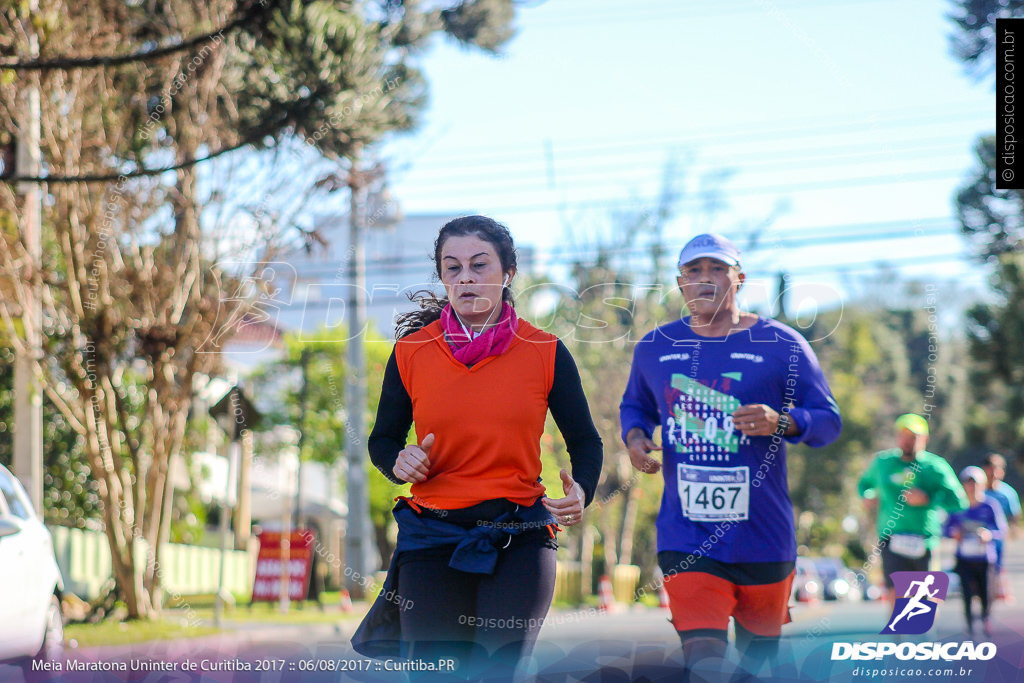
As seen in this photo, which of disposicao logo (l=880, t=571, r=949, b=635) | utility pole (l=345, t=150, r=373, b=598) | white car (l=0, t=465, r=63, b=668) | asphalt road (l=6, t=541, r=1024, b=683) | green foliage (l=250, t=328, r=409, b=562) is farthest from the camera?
green foliage (l=250, t=328, r=409, b=562)

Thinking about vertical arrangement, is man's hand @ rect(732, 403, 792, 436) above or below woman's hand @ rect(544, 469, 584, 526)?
above

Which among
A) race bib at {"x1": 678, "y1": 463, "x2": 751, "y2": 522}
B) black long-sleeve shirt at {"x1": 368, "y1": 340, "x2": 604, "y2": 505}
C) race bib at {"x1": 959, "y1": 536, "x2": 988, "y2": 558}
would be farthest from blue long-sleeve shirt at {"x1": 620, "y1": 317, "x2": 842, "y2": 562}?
race bib at {"x1": 959, "y1": 536, "x2": 988, "y2": 558}

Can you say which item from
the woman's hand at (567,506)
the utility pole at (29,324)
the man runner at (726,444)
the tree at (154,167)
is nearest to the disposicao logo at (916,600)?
the man runner at (726,444)

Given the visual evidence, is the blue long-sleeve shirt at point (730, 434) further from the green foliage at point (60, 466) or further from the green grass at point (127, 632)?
the green foliage at point (60, 466)

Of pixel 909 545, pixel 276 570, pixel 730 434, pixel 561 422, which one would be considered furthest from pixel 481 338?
pixel 276 570

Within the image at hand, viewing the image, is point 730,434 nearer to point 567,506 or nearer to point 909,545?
point 567,506

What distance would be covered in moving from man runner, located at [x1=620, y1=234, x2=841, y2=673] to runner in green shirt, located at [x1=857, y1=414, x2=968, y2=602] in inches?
151

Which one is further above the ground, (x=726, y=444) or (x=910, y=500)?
(x=726, y=444)

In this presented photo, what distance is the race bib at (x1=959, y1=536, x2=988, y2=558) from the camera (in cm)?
1011

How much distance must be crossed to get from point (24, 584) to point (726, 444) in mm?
3564

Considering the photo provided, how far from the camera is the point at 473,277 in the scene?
3.92m

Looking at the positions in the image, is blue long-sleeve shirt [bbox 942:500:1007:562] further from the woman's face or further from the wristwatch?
the woman's face

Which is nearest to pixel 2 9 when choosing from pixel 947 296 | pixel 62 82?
pixel 62 82

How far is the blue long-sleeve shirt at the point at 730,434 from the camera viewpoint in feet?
15.3
